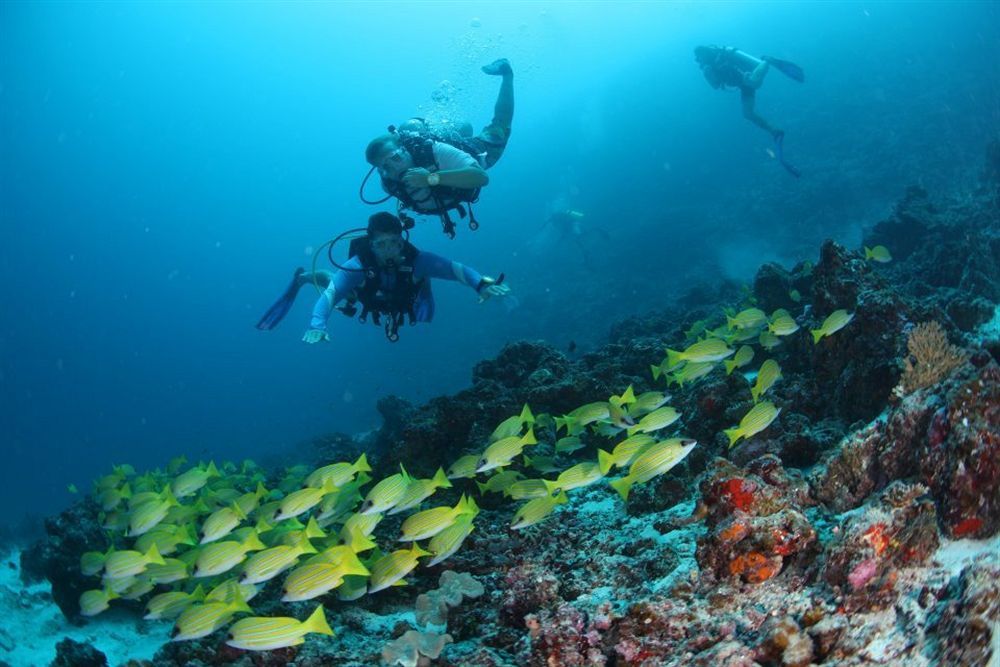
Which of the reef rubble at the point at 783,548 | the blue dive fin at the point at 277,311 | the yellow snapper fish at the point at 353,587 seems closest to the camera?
the reef rubble at the point at 783,548

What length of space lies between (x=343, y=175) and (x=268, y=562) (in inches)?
6846

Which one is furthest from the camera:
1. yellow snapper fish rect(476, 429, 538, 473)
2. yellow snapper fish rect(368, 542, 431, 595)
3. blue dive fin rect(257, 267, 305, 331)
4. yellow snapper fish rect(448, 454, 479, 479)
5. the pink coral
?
blue dive fin rect(257, 267, 305, 331)

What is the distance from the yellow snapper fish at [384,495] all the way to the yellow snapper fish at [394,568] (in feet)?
1.69

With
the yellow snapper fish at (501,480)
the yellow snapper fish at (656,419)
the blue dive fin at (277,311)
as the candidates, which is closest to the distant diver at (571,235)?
the blue dive fin at (277,311)

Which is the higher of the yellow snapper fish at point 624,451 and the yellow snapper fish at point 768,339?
the yellow snapper fish at point 624,451

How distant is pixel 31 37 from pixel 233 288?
59457 mm

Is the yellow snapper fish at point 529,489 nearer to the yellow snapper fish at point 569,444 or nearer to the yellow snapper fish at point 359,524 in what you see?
the yellow snapper fish at point 359,524

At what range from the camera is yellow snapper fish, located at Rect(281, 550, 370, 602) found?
3547mm

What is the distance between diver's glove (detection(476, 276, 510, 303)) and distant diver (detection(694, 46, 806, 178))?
17.0m

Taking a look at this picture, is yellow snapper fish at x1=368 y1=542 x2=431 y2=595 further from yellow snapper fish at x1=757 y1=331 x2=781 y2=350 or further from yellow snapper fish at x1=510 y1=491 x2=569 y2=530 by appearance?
yellow snapper fish at x1=757 y1=331 x2=781 y2=350

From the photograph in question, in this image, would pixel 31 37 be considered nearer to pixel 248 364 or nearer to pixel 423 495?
pixel 248 364

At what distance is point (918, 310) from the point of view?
561 cm

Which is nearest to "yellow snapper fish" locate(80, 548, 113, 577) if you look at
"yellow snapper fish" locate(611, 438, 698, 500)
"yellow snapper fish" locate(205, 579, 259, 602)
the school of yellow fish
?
the school of yellow fish

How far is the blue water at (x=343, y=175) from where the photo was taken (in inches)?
1164
